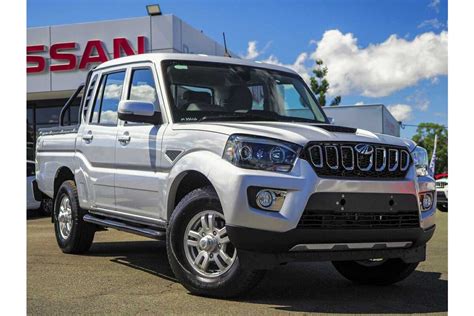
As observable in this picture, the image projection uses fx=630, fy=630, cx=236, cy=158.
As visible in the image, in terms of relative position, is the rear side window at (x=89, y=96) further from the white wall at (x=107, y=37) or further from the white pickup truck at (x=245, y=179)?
the white wall at (x=107, y=37)

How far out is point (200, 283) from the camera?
4.77m

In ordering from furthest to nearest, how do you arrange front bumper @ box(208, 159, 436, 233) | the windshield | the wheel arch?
the wheel arch → the windshield → front bumper @ box(208, 159, 436, 233)

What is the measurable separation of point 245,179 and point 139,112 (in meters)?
1.49

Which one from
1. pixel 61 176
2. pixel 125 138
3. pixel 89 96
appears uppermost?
pixel 89 96

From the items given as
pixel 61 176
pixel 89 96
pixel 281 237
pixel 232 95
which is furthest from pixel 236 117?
pixel 61 176

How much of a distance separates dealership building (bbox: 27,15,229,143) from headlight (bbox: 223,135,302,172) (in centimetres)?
1448

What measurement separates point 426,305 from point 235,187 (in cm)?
176

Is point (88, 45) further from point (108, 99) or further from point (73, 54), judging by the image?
point (108, 99)

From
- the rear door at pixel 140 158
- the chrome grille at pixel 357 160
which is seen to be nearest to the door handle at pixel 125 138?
the rear door at pixel 140 158

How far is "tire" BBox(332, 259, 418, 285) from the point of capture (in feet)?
18.3

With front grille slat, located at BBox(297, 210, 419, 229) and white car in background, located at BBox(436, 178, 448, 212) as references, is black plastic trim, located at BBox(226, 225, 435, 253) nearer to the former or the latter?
front grille slat, located at BBox(297, 210, 419, 229)

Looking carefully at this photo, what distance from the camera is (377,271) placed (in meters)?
5.70

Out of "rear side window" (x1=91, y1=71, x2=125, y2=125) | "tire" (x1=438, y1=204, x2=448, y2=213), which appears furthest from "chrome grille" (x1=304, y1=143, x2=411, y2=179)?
"tire" (x1=438, y1=204, x2=448, y2=213)

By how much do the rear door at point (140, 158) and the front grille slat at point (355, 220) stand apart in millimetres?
1531
